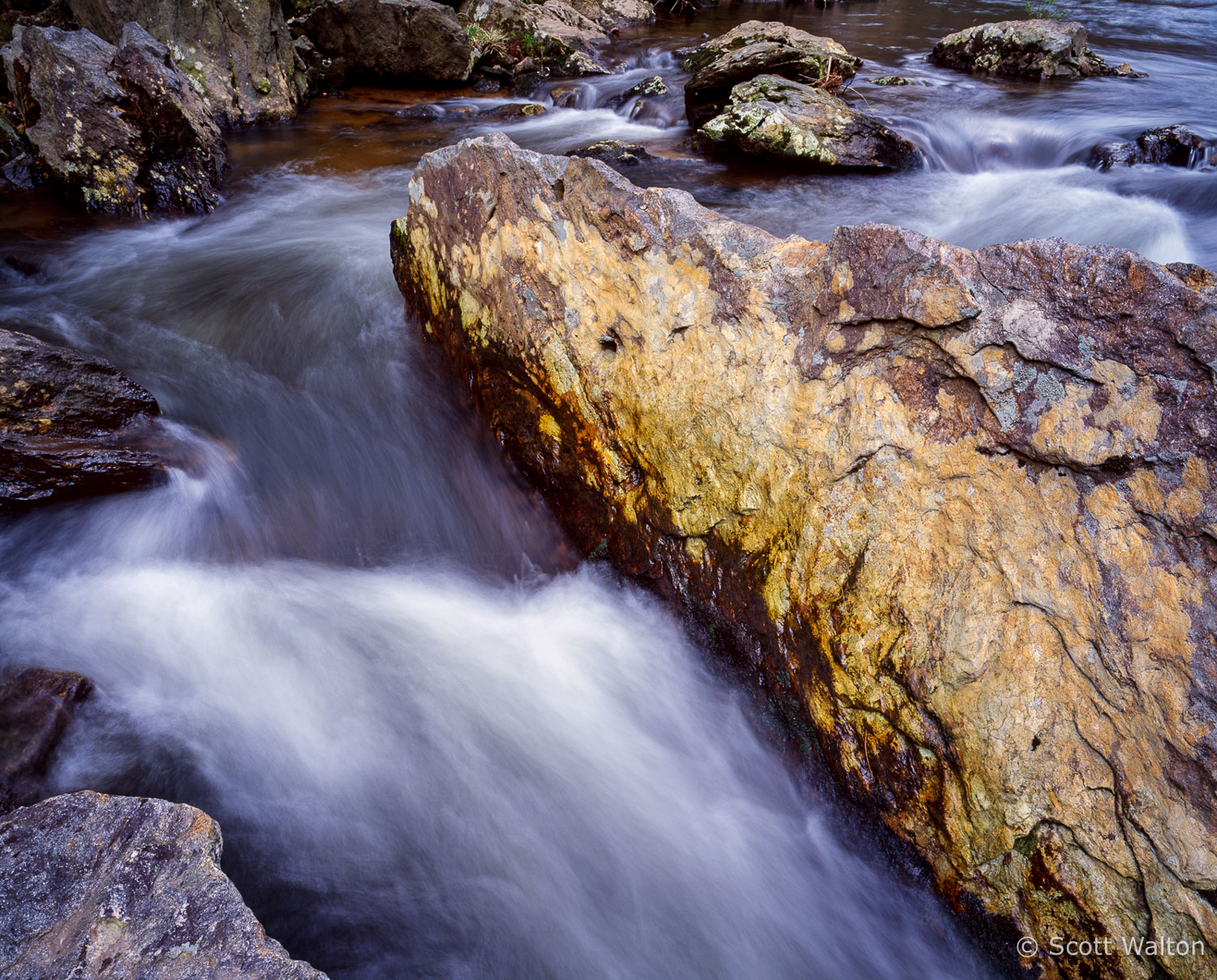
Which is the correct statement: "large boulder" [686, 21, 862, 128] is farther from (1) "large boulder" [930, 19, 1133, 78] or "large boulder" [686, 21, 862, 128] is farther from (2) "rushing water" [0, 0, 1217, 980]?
(2) "rushing water" [0, 0, 1217, 980]

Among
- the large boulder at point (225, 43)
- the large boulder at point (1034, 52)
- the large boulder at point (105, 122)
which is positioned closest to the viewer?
the large boulder at point (105, 122)

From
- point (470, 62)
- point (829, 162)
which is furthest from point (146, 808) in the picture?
point (470, 62)

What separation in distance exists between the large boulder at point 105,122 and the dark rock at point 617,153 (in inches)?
156

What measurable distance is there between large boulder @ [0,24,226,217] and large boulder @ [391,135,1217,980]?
19.5ft

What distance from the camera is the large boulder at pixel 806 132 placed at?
295 inches

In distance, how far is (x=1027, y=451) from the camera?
2.23 m

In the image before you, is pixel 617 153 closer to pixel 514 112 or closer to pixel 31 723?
pixel 514 112

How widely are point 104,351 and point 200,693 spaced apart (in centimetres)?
323

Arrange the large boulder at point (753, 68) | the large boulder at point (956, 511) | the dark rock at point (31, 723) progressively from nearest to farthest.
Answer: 1. the large boulder at point (956, 511)
2. the dark rock at point (31, 723)
3. the large boulder at point (753, 68)

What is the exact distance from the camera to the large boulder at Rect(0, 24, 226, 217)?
672 centimetres

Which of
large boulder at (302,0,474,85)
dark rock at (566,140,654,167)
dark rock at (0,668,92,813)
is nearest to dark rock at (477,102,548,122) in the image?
large boulder at (302,0,474,85)

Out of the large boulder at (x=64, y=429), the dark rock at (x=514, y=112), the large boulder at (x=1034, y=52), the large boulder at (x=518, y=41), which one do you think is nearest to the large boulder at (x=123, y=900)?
the large boulder at (x=64, y=429)

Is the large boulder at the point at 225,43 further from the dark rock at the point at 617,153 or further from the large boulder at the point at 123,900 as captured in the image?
the large boulder at the point at 123,900

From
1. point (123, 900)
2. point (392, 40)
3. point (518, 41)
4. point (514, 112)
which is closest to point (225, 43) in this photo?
point (392, 40)
